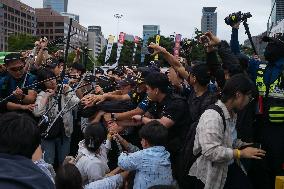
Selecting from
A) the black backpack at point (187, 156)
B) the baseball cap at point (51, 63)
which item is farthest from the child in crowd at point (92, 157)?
the baseball cap at point (51, 63)

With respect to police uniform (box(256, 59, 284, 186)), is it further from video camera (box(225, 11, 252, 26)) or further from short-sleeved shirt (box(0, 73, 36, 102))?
short-sleeved shirt (box(0, 73, 36, 102))

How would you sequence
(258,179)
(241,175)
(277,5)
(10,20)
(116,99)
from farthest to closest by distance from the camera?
(10,20) < (277,5) < (116,99) < (258,179) < (241,175)

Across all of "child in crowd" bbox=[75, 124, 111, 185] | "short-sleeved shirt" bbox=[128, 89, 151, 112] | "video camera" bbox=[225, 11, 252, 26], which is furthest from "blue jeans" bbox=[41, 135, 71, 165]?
"video camera" bbox=[225, 11, 252, 26]

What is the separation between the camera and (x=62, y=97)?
22.3ft

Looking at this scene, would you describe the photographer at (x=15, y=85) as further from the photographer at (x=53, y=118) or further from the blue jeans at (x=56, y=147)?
the blue jeans at (x=56, y=147)

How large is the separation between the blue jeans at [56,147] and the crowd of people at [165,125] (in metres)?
0.02

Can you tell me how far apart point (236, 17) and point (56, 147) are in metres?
3.44

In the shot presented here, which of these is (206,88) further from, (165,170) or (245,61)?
(165,170)

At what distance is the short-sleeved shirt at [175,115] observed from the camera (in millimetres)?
4691

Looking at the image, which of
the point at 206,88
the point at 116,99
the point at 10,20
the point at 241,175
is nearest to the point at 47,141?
the point at 116,99

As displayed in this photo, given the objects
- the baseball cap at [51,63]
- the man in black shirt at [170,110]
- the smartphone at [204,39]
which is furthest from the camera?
the baseball cap at [51,63]

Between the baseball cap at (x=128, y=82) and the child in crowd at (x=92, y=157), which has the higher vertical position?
the baseball cap at (x=128, y=82)

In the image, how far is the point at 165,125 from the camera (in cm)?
459

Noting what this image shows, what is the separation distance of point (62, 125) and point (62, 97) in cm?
44
